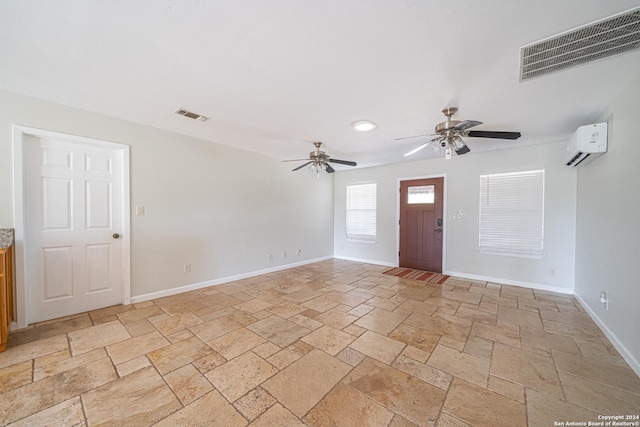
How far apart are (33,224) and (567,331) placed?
5.92 m

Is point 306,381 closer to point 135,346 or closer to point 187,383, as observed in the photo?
point 187,383

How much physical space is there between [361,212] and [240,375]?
479cm

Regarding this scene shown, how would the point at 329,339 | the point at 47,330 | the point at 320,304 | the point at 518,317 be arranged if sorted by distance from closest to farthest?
the point at 329,339 < the point at 47,330 < the point at 518,317 < the point at 320,304

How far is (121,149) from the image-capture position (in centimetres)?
308

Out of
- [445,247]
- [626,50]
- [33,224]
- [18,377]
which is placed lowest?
[18,377]

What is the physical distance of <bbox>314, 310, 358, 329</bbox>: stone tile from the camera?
8.66 ft

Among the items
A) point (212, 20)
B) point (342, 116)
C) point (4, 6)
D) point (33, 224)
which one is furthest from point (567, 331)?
point (33, 224)

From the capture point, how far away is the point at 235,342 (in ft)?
7.43

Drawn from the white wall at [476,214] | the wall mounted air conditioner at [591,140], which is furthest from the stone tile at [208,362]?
the white wall at [476,214]

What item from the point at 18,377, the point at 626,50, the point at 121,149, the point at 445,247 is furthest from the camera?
the point at 445,247

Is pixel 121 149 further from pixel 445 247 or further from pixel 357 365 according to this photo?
pixel 445 247

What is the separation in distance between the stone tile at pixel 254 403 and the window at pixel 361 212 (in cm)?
464

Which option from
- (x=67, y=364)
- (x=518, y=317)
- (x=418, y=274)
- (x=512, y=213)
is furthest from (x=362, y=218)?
(x=67, y=364)

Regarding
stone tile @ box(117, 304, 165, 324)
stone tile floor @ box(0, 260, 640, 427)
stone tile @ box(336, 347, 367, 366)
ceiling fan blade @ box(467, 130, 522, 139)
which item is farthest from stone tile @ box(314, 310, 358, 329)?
ceiling fan blade @ box(467, 130, 522, 139)
